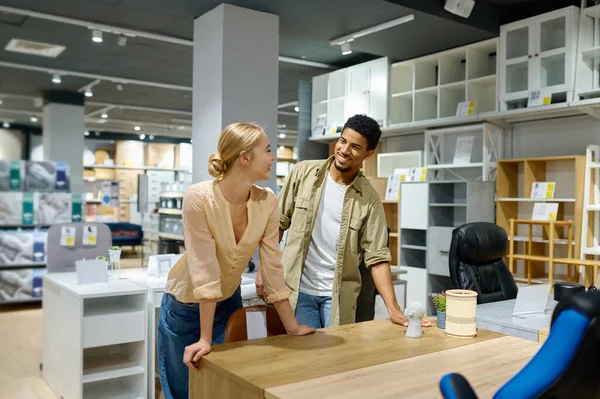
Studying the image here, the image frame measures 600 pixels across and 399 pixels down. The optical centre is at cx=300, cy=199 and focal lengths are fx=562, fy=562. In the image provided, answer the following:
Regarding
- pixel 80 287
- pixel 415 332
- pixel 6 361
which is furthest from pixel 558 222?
pixel 6 361

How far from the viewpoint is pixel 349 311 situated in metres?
Result: 2.45

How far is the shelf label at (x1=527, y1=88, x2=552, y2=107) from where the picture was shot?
5.11 m

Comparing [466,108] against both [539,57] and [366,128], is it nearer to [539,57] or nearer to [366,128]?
[539,57]

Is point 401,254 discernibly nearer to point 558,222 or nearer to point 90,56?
point 558,222

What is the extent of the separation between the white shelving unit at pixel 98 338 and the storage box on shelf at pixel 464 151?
378 cm

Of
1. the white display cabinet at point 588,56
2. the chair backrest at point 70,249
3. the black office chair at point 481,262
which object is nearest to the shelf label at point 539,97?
the white display cabinet at point 588,56

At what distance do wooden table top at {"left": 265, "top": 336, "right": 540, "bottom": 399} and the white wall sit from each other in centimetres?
1491

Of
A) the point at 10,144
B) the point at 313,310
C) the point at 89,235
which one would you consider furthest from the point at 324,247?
the point at 10,144

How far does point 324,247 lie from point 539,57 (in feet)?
12.4

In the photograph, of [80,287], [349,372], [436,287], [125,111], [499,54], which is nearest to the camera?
[349,372]

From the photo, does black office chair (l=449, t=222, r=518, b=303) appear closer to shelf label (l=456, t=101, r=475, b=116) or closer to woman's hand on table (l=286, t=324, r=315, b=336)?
woman's hand on table (l=286, t=324, r=315, b=336)

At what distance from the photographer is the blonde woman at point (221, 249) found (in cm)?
178

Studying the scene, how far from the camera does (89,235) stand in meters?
4.59

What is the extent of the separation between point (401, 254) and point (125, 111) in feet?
25.6
